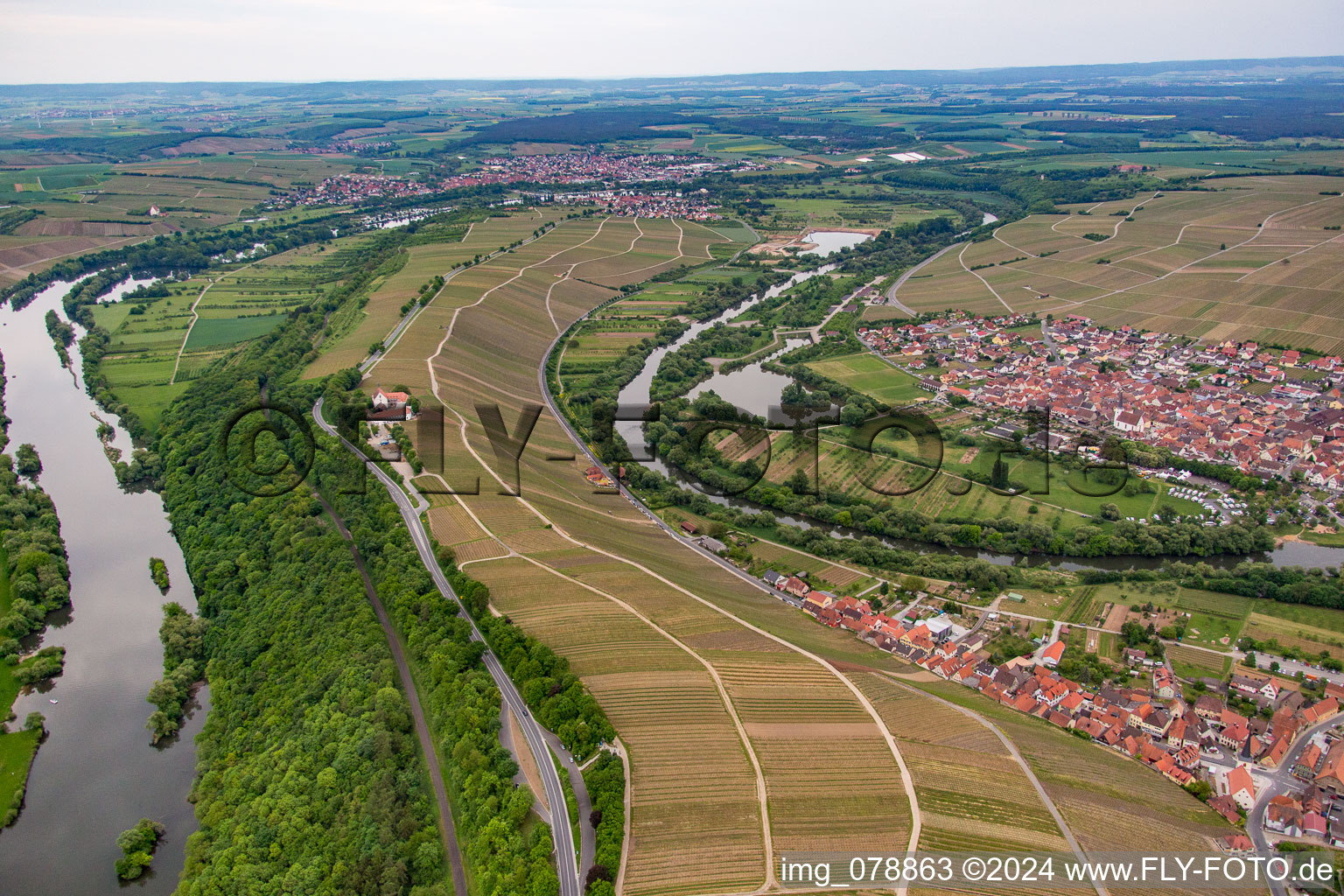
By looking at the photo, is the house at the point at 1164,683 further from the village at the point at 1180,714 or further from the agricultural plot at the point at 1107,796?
the agricultural plot at the point at 1107,796

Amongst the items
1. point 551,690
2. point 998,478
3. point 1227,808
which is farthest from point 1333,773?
point 551,690

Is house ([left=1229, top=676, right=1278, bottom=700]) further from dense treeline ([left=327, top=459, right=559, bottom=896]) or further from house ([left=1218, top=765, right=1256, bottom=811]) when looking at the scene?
dense treeline ([left=327, top=459, right=559, bottom=896])

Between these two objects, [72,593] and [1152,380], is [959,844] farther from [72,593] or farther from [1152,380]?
[1152,380]

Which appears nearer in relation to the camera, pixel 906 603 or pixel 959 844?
pixel 959 844

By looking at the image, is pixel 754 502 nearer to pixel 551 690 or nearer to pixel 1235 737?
pixel 551 690

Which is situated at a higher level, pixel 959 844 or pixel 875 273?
pixel 875 273

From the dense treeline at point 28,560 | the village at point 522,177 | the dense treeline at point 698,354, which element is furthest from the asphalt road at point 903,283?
the dense treeline at point 28,560

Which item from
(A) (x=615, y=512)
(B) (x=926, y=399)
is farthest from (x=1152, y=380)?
(A) (x=615, y=512)
